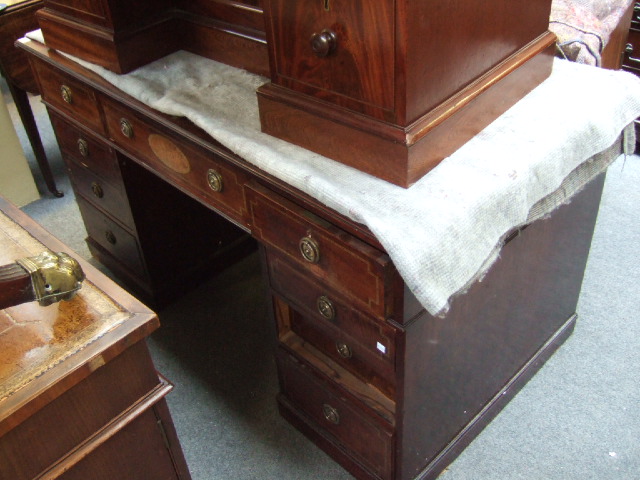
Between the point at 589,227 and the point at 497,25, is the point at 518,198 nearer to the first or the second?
the point at 497,25

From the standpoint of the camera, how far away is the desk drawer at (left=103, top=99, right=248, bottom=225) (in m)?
1.32

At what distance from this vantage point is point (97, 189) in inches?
77.2

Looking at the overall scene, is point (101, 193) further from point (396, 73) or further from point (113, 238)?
point (396, 73)

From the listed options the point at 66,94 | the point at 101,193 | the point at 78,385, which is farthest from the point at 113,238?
the point at 78,385

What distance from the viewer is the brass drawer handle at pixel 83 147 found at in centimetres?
185

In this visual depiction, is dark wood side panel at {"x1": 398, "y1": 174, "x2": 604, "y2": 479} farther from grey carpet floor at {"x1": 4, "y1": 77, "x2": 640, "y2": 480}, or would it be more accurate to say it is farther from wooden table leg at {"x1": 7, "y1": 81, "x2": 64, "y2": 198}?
wooden table leg at {"x1": 7, "y1": 81, "x2": 64, "y2": 198}

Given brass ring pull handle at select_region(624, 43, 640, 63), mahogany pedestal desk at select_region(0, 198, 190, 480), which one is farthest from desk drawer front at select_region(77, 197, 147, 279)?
brass ring pull handle at select_region(624, 43, 640, 63)

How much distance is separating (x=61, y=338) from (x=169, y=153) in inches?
25.0

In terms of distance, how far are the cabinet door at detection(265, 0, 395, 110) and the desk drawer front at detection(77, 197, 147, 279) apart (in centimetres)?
103

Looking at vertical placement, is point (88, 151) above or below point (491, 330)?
above

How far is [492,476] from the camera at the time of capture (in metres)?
1.56

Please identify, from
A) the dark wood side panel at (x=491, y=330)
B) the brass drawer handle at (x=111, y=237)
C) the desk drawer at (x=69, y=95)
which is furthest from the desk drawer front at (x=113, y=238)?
the dark wood side panel at (x=491, y=330)

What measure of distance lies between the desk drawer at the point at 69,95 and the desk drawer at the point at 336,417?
0.77 m

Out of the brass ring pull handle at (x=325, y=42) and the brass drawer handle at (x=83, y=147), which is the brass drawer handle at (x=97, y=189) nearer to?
the brass drawer handle at (x=83, y=147)
